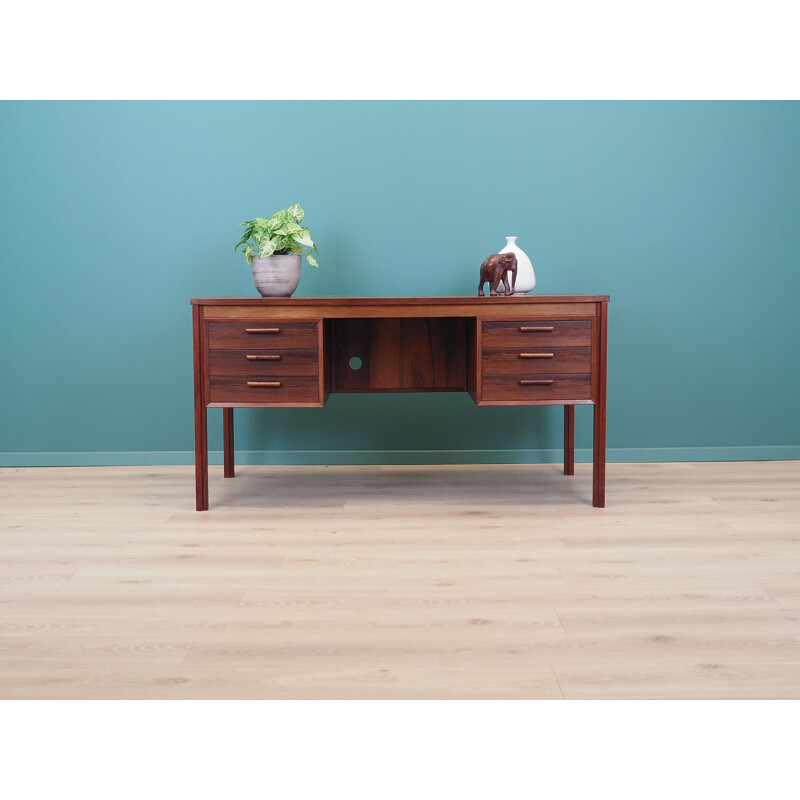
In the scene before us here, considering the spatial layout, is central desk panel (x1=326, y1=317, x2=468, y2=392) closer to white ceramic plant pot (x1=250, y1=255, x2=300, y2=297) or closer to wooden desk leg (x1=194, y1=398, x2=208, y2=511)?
white ceramic plant pot (x1=250, y1=255, x2=300, y2=297)

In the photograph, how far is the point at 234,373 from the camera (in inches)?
93.8

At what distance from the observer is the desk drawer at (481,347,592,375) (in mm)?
2387

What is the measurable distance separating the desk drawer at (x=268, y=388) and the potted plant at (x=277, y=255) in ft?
0.97

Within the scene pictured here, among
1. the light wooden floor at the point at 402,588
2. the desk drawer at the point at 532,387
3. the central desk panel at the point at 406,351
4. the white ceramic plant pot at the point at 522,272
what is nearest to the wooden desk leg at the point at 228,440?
the light wooden floor at the point at 402,588

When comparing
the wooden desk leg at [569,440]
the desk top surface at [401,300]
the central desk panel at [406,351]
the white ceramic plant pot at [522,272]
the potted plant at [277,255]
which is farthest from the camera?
the wooden desk leg at [569,440]

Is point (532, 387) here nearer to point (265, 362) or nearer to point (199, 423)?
point (265, 362)

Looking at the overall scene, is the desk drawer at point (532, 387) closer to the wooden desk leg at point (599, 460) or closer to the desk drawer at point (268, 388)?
the wooden desk leg at point (599, 460)

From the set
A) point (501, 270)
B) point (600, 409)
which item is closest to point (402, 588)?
point (600, 409)

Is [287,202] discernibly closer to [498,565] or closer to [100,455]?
[100,455]

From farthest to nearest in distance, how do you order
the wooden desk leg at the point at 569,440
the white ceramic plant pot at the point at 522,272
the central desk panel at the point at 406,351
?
the wooden desk leg at the point at 569,440, the central desk panel at the point at 406,351, the white ceramic plant pot at the point at 522,272

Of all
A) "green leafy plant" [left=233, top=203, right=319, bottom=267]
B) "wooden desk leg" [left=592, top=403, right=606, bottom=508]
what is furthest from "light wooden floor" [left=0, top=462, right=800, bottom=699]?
"green leafy plant" [left=233, top=203, right=319, bottom=267]

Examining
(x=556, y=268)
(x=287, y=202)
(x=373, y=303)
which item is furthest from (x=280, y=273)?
(x=556, y=268)

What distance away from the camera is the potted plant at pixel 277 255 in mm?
2486

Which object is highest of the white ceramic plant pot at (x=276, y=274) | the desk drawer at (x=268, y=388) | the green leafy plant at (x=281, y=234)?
the green leafy plant at (x=281, y=234)
